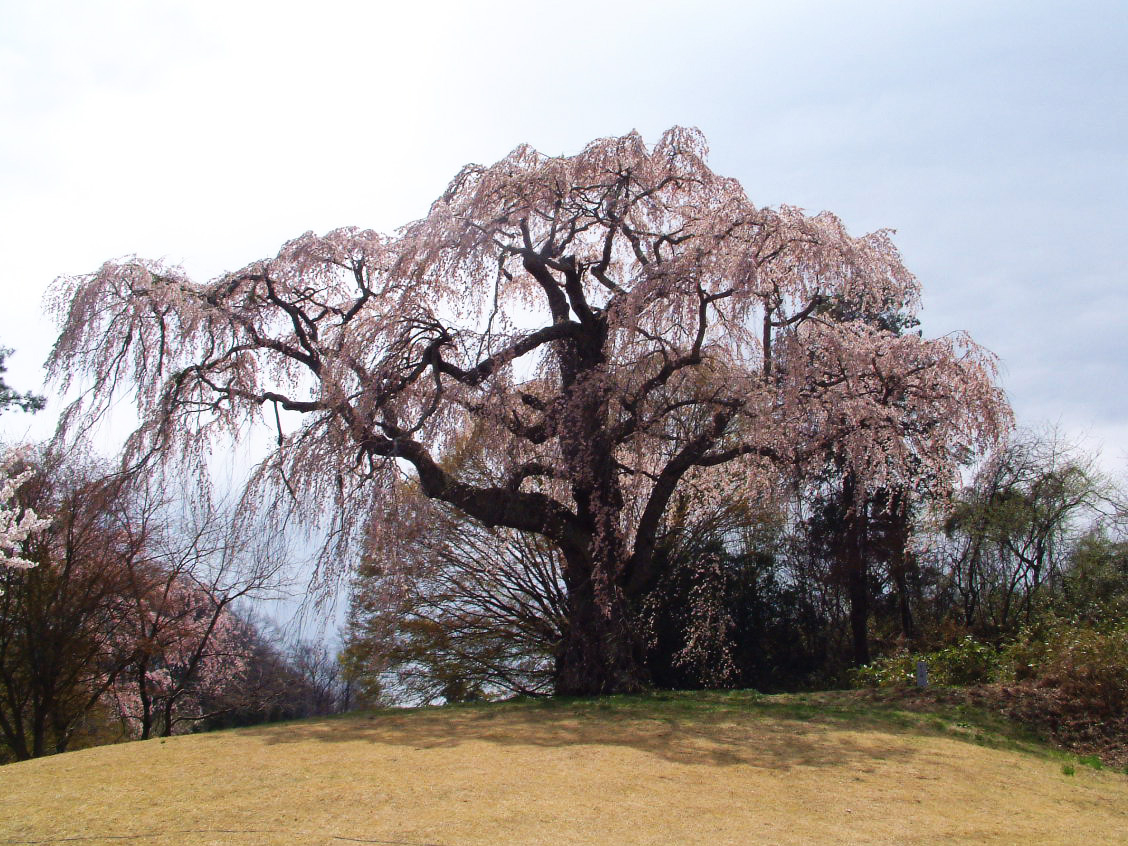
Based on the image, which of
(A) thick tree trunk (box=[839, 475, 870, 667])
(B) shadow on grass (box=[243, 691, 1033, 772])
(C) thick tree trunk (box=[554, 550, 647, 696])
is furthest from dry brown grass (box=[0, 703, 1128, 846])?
(A) thick tree trunk (box=[839, 475, 870, 667])

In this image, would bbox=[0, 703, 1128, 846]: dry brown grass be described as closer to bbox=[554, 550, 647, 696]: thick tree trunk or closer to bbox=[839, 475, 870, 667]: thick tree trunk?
bbox=[554, 550, 647, 696]: thick tree trunk

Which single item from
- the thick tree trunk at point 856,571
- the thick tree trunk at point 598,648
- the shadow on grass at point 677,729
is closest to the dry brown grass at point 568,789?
the shadow on grass at point 677,729

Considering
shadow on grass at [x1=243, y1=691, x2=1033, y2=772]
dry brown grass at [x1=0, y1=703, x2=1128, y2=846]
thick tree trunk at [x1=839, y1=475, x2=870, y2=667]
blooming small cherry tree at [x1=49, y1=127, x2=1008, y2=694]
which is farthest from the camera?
thick tree trunk at [x1=839, y1=475, x2=870, y2=667]

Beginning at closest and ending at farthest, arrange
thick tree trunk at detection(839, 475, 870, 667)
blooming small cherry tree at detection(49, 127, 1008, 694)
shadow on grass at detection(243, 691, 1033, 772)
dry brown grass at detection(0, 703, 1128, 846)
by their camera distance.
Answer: dry brown grass at detection(0, 703, 1128, 846) → shadow on grass at detection(243, 691, 1033, 772) → blooming small cherry tree at detection(49, 127, 1008, 694) → thick tree trunk at detection(839, 475, 870, 667)

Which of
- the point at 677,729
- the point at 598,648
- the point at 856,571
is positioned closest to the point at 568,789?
the point at 677,729

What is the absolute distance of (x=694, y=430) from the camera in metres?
10.7

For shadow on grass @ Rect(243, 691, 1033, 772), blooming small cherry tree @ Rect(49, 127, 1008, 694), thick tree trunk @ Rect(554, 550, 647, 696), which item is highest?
blooming small cherry tree @ Rect(49, 127, 1008, 694)

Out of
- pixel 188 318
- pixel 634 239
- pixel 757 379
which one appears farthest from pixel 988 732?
pixel 188 318

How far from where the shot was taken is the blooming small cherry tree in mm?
8984

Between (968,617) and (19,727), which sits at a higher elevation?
(968,617)

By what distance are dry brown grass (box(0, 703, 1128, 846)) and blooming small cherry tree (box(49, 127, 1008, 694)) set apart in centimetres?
262

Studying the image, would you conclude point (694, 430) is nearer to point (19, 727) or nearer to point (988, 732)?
point (988, 732)

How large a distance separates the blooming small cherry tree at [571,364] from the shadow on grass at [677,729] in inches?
65.0

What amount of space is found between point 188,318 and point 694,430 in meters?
6.16
